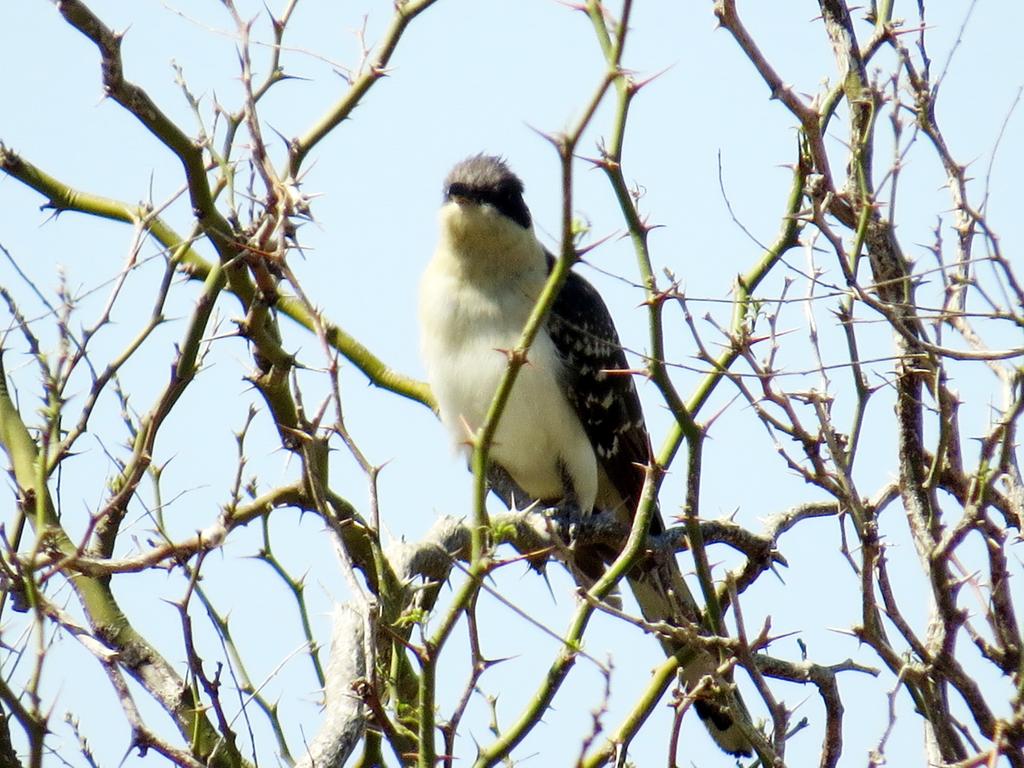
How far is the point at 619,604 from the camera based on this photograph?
461 centimetres

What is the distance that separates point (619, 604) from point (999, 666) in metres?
1.43

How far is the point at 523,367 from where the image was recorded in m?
6.16

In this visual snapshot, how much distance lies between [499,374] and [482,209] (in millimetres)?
884

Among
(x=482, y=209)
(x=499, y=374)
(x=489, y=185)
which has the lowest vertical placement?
(x=499, y=374)

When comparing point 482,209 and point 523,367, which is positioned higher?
point 482,209

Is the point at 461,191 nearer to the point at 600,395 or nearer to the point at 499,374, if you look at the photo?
the point at 499,374

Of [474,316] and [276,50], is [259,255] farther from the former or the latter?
[474,316]

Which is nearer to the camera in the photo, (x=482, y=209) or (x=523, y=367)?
(x=523, y=367)

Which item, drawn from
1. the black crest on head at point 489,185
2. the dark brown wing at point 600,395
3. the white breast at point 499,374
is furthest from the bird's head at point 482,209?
the dark brown wing at point 600,395

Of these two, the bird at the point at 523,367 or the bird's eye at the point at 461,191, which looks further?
the bird's eye at the point at 461,191

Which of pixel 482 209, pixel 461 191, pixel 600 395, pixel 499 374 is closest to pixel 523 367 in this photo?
pixel 499 374

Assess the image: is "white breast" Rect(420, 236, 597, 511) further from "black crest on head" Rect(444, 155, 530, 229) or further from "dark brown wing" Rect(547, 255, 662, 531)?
"black crest on head" Rect(444, 155, 530, 229)

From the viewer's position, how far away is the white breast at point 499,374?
6.11 metres

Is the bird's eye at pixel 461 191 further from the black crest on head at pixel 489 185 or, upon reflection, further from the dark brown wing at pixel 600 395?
the dark brown wing at pixel 600 395
